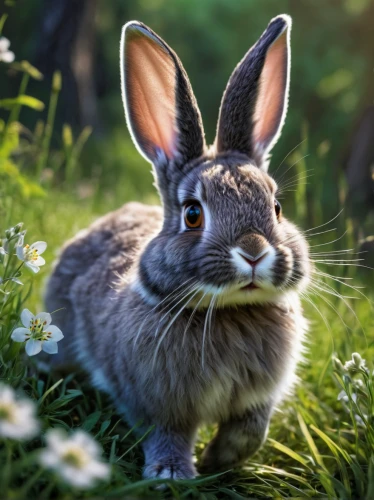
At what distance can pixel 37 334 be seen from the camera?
2.35 metres

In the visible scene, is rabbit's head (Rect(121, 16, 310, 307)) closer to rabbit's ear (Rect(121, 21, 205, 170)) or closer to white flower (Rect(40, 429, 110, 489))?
rabbit's ear (Rect(121, 21, 205, 170))

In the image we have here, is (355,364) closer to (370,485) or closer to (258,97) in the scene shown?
(370,485)

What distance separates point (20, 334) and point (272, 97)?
184 cm

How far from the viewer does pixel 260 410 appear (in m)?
2.87

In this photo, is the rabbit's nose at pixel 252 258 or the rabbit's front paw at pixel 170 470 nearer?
the rabbit's nose at pixel 252 258

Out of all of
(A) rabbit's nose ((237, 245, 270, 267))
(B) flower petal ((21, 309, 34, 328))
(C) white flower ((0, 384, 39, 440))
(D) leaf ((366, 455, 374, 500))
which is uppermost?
(C) white flower ((0, 384, 39, 440))

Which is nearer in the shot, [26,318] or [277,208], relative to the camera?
[26,318]

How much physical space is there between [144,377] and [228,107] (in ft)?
4.45

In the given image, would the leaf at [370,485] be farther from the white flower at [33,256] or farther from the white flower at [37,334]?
the white flower at [33,256]

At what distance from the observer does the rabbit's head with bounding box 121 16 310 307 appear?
95.3 inches

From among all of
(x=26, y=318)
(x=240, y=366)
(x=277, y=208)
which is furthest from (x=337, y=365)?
(x=26, y=318)

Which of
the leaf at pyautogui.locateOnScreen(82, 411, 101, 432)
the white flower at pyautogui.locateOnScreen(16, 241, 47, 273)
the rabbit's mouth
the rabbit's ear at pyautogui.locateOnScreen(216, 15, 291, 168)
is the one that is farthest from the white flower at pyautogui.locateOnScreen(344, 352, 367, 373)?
the white flower at pyautogui.locateOnScreen(16, 241, 47, 273)

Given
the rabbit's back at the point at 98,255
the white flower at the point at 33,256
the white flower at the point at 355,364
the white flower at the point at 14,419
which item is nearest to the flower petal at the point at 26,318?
the white flower at the point at 33,256

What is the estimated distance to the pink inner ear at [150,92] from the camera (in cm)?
298
